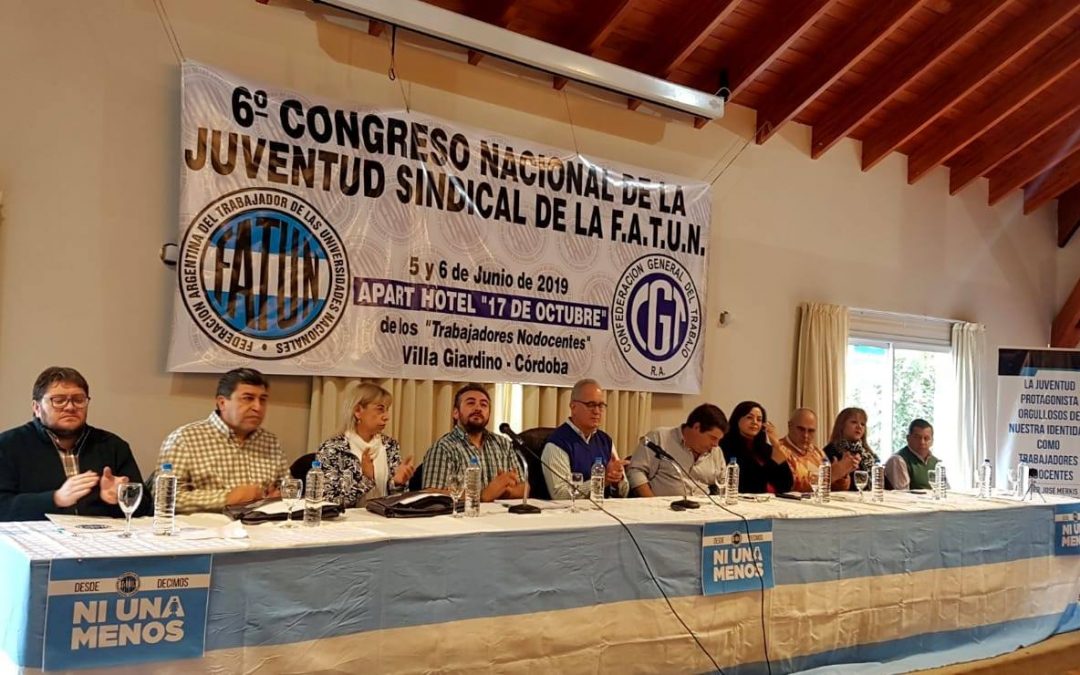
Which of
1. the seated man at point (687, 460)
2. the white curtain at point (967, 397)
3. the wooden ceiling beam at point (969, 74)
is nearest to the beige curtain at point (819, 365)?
the wooden ceiling beam at point (969, 74)

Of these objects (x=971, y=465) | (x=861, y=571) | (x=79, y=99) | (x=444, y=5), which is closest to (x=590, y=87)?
(x=444, y=5)

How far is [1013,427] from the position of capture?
636cm

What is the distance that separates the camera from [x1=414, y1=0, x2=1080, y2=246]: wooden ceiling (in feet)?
15.7

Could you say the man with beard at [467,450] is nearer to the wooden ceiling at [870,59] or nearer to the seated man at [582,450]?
the seated man at [582,450]

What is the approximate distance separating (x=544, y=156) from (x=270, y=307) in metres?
1.72

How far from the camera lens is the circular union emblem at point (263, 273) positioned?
3.67 metres

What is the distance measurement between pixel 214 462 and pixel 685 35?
3.39m

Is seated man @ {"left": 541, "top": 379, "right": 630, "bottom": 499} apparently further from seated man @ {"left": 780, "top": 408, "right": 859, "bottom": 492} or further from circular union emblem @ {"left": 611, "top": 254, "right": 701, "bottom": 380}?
circular union emblem @ {"left": 611, "top": 254, "right": 701, "bottom": 380}

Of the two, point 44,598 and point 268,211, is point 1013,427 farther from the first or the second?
point 44,598

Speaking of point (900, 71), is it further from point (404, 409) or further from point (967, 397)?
point (404, 409)

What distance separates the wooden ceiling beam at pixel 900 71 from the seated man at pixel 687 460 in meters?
2.95

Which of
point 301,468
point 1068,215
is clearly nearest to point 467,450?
point 301,468

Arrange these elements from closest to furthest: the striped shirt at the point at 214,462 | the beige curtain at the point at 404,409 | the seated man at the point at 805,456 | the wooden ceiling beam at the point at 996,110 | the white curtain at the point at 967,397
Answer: the striped shirt at the point at 214,462 → the beige curtain at the point at 404,409 → the seated man at the point at 805,456 → the wooden ceiling beam at the point at 996,110 → the white curtain at the point at 967,397

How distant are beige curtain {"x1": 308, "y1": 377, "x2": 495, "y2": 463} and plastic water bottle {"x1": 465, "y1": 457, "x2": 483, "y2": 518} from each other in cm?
143
